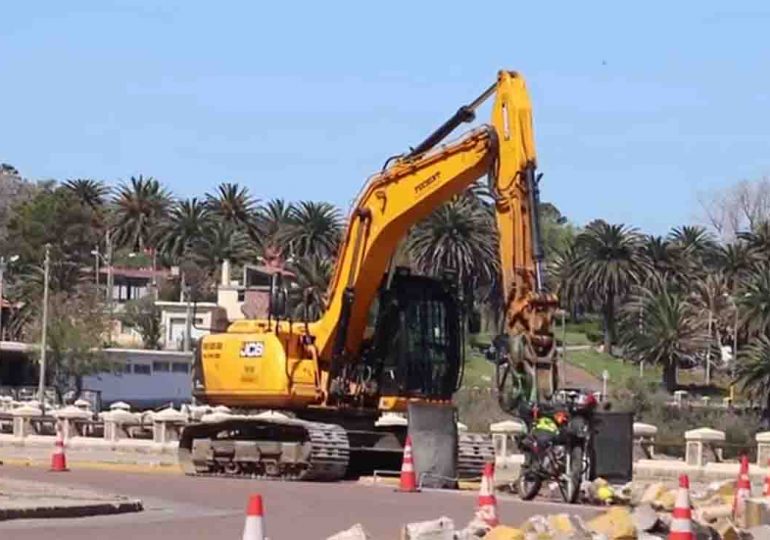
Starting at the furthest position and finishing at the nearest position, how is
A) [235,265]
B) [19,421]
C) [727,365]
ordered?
[235,265], [727,365], [19,421]

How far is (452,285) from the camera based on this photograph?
101 ft

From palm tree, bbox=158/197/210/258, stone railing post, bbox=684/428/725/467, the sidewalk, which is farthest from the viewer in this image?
palm tree, bbox=158/197/210/258

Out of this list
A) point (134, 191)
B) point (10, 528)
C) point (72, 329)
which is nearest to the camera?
point (10, 528)

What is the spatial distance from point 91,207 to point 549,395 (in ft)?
365

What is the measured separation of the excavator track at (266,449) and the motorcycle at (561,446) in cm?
496

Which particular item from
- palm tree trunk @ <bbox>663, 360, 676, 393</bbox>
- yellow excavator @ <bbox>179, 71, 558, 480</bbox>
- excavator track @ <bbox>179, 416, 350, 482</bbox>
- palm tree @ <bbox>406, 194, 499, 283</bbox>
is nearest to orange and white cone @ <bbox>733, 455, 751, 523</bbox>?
yellow excavator @ <bbox>179, 71, 558, 480</bbox>

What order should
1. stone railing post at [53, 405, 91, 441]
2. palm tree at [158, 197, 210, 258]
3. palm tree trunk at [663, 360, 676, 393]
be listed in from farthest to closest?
palm tree at [158, 197, 210, 258], palm tree trunk at [663, 360, 676, 393], stone railing post at [53, 405, 91, 441]

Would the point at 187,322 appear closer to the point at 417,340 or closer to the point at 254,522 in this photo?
the point at 417,340

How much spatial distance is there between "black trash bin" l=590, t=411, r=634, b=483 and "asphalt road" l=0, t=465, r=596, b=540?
1530 millimetres

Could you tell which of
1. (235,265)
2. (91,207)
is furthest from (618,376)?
(91,207)

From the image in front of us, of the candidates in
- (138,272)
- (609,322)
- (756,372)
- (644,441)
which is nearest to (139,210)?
(138,272)

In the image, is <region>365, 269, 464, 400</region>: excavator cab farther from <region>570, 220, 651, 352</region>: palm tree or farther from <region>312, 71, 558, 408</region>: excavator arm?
<region>570, 220, 651, 352</region>: palm tree

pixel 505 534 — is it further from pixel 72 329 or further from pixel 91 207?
pixel 91 207

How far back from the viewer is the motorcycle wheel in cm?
2412
